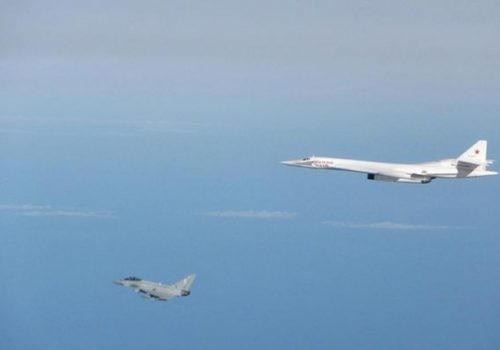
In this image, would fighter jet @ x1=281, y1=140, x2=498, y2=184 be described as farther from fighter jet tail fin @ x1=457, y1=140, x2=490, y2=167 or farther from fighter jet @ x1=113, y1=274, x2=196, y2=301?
fighter jet @ x1=113, y1=274, x2=196, y2=301

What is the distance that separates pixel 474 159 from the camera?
2655cm

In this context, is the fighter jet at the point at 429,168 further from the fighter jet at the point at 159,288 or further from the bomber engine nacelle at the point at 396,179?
the fighter jet at the point at 159,288

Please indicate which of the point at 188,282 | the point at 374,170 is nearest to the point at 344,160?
the point at 374,170

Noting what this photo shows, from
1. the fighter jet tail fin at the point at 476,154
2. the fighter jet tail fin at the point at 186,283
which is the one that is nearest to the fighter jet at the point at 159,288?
the fighter jet tail fin at the point at 186,283

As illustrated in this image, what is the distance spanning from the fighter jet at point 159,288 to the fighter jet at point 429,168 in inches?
222

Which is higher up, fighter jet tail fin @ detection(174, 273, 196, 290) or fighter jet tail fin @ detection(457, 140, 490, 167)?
fighter jet tail fin @ detection(457, 140, 490, 167)

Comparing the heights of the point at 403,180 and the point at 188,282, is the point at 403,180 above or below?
above

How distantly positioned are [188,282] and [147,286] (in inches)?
54.8

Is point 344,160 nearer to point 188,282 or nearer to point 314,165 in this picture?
point 314,165

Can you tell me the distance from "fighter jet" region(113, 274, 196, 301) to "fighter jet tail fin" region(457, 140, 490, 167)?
27.2ft

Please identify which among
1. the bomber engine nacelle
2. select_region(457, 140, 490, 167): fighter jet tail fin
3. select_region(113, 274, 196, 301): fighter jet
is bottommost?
select_region(113, 274, 196, 301): fighter jet

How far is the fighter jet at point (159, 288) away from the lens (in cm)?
2723

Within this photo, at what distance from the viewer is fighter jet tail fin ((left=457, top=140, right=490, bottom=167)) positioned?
26.5 m

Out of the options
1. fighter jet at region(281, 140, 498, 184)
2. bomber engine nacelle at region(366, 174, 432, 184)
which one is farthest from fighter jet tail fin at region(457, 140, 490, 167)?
bomber engine nacelle at region(366, 174, 432, 184)
